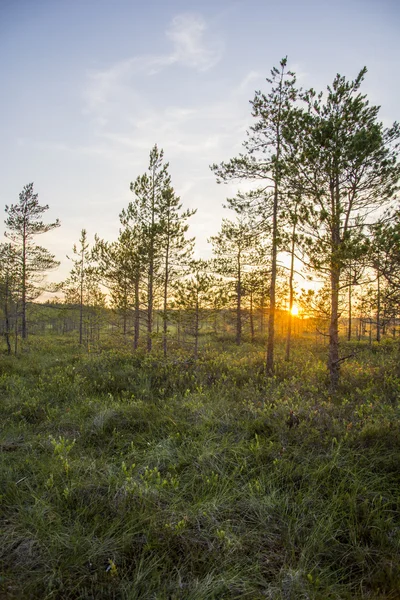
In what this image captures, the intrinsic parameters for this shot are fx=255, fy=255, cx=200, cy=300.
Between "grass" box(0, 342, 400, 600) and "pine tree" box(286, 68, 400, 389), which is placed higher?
"pine tree" box(286, 68, 400, 389)

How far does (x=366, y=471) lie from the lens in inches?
146

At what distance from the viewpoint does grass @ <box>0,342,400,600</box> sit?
2.32 meters

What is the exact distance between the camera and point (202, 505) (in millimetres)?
3119

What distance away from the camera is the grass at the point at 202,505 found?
232cm

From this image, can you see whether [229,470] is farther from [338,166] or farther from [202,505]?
[338,166]

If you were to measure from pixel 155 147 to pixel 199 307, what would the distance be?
1025 cm

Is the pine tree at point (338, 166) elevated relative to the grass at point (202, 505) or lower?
elevated

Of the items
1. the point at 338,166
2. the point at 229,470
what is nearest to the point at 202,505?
the point at 229,470

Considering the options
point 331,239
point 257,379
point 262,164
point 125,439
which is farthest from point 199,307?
point 125,439

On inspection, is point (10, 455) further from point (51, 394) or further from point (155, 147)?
point (155, 147)

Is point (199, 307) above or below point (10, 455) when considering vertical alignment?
above

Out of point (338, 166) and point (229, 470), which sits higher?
point (338, 166)

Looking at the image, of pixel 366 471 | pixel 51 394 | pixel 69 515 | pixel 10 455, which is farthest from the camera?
pixel 51 394

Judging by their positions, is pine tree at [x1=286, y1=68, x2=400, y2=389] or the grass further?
pine tree at [x1=286, y1=68, x2=400, y2=389]
